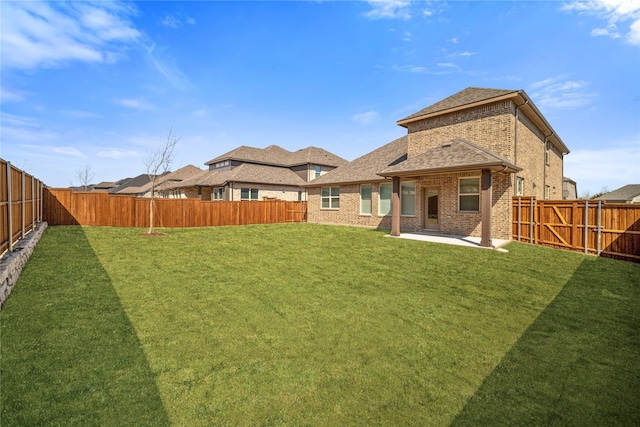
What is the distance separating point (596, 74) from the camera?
12.5 metres

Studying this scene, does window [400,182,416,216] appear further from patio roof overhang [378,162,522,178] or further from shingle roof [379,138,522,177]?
patio roof overhang [378,162,522,178]

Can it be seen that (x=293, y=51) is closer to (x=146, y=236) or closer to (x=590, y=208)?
(x=146, y=236)

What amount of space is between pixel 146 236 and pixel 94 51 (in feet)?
27.4

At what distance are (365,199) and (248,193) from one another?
44.0 feet

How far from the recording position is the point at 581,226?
1068 cm

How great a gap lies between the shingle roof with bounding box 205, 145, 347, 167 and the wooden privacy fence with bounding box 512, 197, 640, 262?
22.9 m

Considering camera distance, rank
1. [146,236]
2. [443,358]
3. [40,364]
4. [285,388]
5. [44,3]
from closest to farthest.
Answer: [285,388]
[40,364]
[443,358]
[44,3]
[146,236]

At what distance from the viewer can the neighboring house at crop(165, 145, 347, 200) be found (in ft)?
91.2

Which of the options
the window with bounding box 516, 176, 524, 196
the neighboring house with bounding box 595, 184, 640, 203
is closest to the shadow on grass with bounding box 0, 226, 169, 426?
the window with bounding box 516, 176, 524, 196

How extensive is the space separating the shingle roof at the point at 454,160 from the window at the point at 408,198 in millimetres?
2115

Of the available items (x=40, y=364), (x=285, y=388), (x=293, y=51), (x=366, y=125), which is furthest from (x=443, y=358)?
(x=366, y=125)

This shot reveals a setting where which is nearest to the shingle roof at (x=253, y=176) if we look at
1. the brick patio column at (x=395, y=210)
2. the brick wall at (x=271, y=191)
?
the brick wall at (x=271, y=191)

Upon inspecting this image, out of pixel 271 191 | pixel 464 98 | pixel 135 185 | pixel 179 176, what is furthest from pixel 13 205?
pixel 135 185

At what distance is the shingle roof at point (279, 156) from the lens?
32.2m
